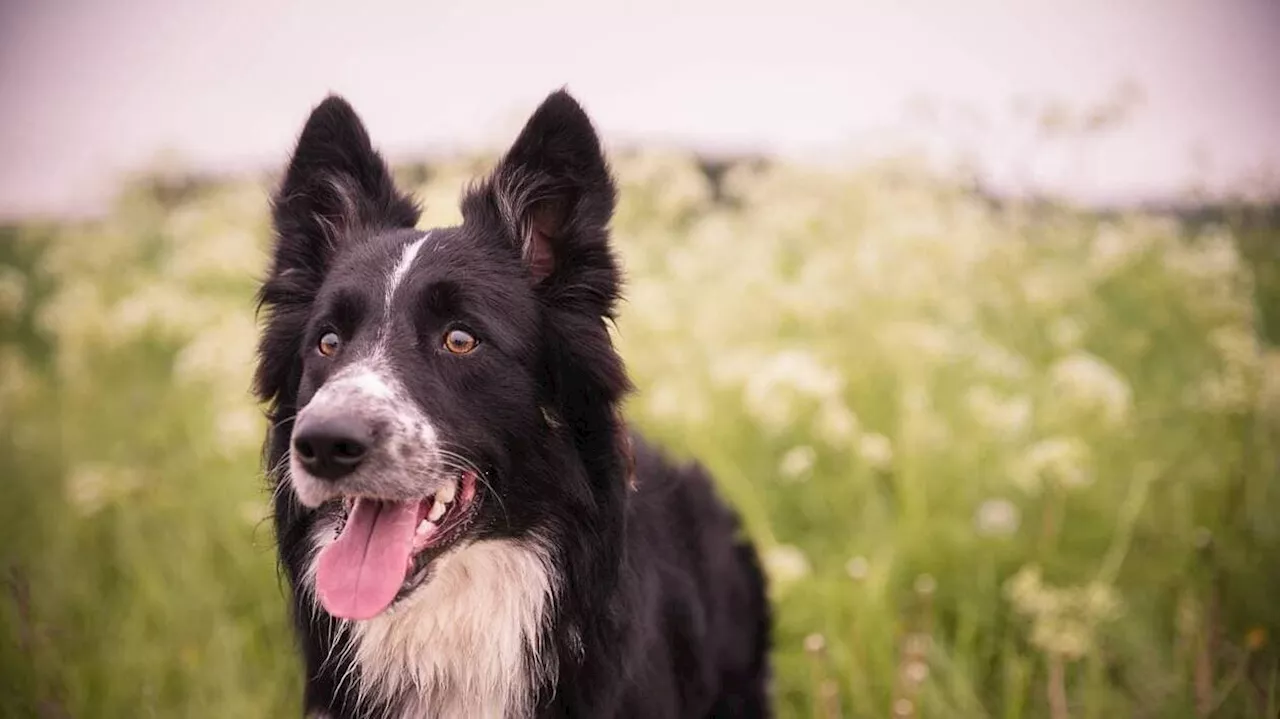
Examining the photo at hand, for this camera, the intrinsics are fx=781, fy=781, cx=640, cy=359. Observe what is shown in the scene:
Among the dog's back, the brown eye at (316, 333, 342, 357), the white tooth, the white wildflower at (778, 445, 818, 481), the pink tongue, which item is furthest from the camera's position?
the white wildflower at (778, 445, 818, 481)

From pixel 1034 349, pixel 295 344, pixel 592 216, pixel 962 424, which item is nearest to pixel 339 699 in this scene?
pixel 295 344

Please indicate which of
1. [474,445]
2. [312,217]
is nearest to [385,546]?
[474,445]

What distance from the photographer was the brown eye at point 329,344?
2209 mm

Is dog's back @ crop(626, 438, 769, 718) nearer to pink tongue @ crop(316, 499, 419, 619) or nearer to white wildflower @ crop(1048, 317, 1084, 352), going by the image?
pink tongue @ crop(316, 499, 419, 619)

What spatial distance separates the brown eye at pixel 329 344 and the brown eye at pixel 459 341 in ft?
0.99

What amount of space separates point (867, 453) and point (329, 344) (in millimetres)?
2479

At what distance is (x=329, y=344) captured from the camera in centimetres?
224

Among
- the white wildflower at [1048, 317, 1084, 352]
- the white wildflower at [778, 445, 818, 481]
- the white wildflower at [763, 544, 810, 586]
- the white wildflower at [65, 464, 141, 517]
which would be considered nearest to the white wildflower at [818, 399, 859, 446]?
the white wildflower at [778, 445, 818, 481]

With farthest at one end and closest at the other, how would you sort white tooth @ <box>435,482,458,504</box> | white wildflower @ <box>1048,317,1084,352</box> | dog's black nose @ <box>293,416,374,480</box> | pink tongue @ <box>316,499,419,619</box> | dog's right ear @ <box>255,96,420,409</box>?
white wildflower @ <box>1048,317,1084,352</box> → dog's right ear @ <box>255,96,420,409</box> → white tooth @ <box>435,482,458,504</box> → pink tongue @ <box>316,499,419,619</box> → dog's black nose @ <box>293,416,374,480</box>

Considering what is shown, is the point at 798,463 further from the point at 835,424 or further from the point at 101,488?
the point at 101,488

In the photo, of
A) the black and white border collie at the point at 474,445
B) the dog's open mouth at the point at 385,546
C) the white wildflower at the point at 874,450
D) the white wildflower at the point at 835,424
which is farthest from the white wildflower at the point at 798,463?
the dog's open mouth at the point at 385,546

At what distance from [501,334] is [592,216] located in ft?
1.50

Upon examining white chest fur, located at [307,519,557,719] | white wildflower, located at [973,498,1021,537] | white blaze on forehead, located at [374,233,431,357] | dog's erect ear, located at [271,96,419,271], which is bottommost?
white wildflower, located at [973,498,1021,537]

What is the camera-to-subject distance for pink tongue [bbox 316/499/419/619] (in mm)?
1957
